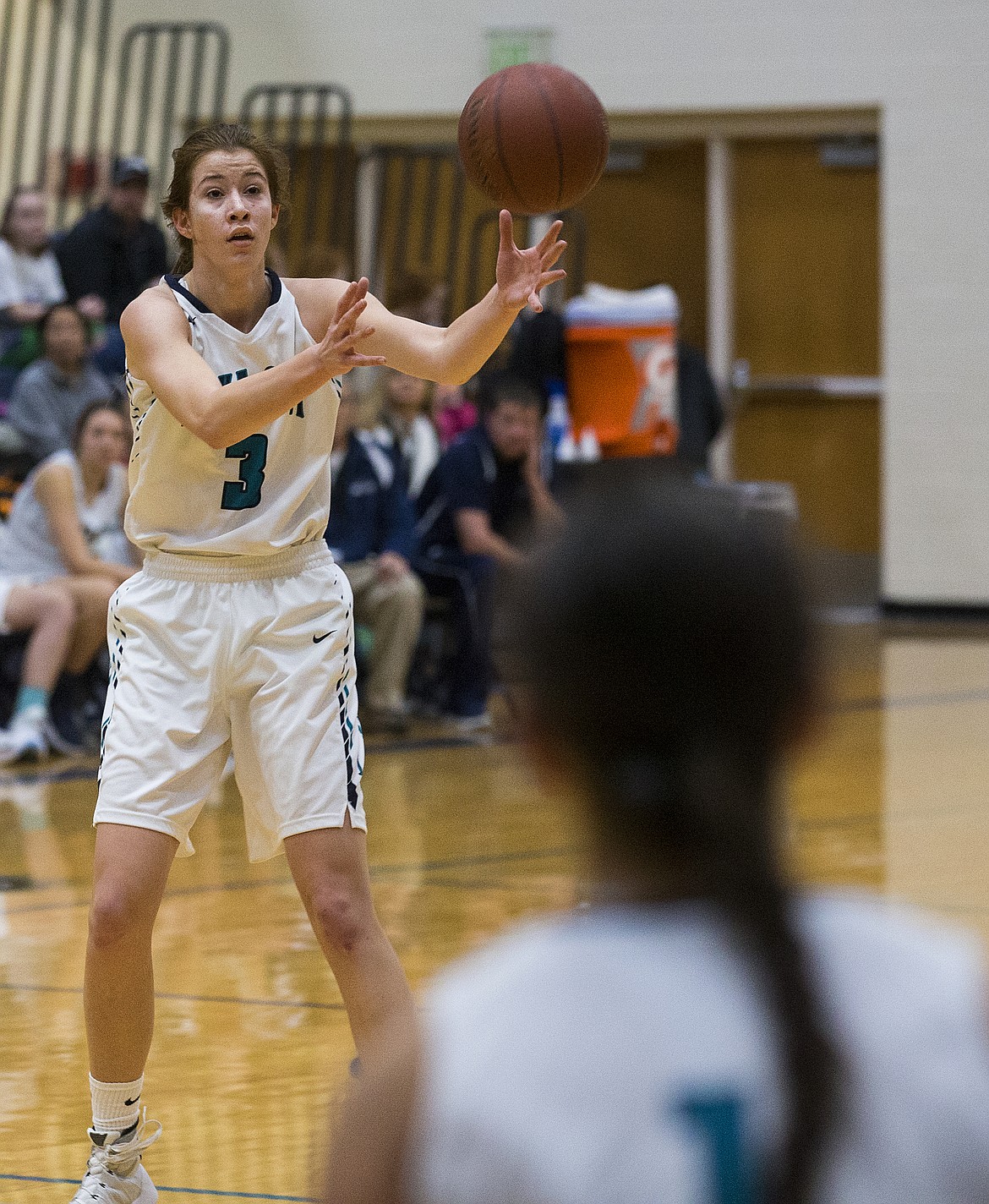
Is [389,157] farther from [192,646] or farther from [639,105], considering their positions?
[192,646]

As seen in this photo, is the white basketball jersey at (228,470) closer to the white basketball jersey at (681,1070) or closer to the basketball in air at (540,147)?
the basketball in air at (540,147)

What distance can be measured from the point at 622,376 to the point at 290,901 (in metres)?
4.96

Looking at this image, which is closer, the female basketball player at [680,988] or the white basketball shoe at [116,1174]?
the female basketball player at [680,988]

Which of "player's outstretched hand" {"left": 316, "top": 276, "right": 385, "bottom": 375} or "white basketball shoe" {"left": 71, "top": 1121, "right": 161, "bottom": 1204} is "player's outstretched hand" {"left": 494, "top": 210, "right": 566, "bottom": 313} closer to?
"player's outstretched hand" {"left": 316, "top": 276, "right": 385, "bottom": 375}

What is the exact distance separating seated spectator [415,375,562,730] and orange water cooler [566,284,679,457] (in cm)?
122

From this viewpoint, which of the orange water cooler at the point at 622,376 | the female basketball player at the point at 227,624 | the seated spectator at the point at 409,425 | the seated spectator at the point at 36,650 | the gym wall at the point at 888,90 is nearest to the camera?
the female basketball player at the point at 227,624

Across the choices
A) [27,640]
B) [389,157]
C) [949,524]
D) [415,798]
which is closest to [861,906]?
[415,798]

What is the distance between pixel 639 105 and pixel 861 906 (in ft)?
36.7

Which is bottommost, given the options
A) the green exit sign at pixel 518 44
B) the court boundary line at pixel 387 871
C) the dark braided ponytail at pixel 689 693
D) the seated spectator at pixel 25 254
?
the court boundary line at pixel 387 871

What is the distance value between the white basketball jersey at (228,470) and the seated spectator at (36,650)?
421cm

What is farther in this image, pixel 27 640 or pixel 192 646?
pixel 27 640

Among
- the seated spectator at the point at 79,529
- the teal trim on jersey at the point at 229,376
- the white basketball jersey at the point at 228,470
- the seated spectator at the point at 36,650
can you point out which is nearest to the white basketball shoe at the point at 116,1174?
the white basketball jersey at the point at 228,470

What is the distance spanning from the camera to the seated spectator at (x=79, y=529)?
732cm

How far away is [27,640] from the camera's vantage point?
24.3 feet
